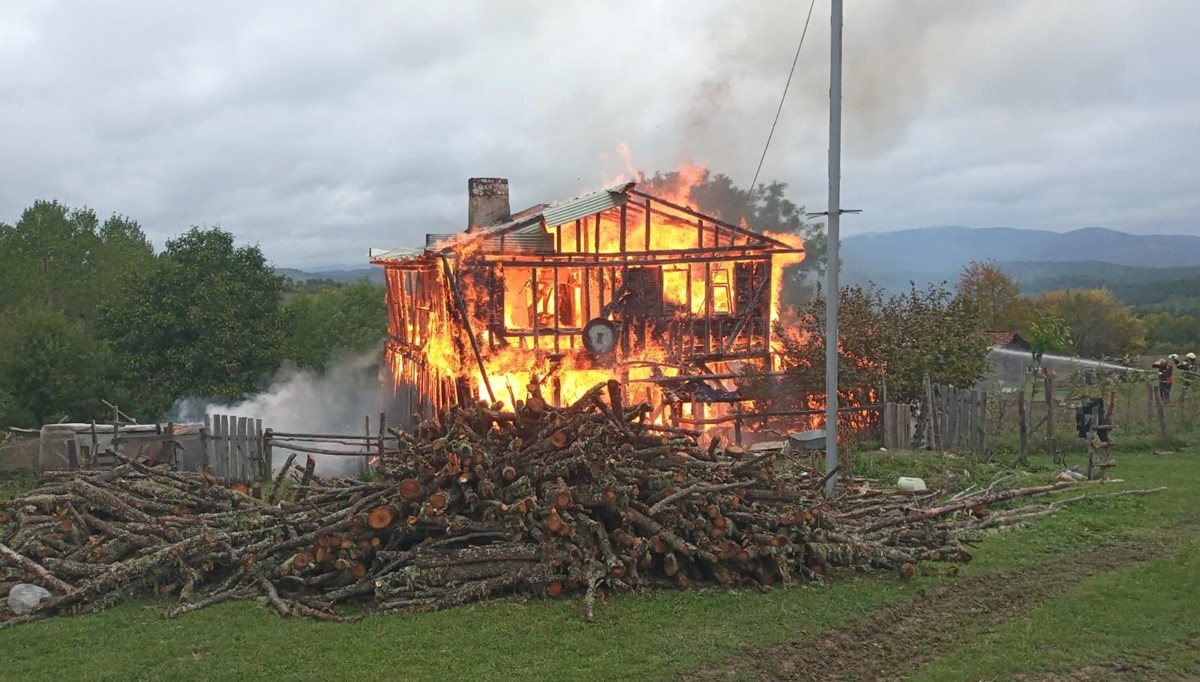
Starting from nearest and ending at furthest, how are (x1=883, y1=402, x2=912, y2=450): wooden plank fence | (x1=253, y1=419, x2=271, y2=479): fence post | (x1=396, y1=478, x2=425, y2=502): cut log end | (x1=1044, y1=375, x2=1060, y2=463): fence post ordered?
(x1=396, y1=478, x2=425, y2=502): cut log end → (x1=1044, y1=375, x2=1060, y2=463): fence post → (x1=883, y1=402, x2=912, y2=450): wooden plank fence → (x1=253, y1=419, x2=271, y2=479): fence post

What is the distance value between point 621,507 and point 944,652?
138 inches

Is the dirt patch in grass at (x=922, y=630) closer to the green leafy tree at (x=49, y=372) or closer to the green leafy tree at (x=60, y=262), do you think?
the green leafy tree at (x=49, y=372)

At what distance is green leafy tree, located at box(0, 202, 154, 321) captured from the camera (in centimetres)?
3897

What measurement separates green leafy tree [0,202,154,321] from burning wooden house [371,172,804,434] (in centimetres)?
2365

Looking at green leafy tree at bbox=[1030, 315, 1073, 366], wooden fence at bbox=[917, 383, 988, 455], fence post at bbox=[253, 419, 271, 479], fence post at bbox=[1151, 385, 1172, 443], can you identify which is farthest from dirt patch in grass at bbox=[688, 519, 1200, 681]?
green leafy tree at bbox=[1030, 315, 1073, 366]

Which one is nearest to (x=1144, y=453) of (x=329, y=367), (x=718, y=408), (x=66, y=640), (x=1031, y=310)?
(x=718, y=408)

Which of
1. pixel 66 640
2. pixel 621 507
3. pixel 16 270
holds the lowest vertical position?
pixel 66 640

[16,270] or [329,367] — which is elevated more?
[16,270]

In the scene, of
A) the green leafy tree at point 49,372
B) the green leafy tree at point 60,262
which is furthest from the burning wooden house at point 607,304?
the green leafy tree at point 60,262

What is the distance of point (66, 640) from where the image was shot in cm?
927

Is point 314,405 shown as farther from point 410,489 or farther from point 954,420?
point 410,489

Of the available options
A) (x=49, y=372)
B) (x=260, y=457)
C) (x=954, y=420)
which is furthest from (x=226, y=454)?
(x=49, y=372)

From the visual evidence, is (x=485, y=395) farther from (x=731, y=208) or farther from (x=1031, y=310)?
(x=1031, y=310)

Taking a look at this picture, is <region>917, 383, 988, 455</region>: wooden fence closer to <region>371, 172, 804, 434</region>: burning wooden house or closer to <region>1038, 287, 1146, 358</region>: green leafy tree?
<region>371, 172, 804, 434</region>: burning wooden house
